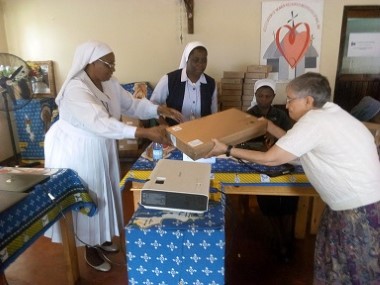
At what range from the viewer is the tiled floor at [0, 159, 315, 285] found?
1.98 meters

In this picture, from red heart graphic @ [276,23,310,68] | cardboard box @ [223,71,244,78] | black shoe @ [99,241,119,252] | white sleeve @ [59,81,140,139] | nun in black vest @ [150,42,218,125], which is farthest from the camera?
red heart graphic @ [276,23,310,68]

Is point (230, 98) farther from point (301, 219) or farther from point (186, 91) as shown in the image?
point (301, 219)

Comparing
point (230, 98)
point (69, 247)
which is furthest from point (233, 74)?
point (69, 247)

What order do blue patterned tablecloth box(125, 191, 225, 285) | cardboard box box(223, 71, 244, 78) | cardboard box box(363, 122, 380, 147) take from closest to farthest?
blue patterned tablecloth box(125, 191, 225, 285)
cardboard box box(363, 122, 380, 147)
cardboard box box(223, 71, 244, 78)

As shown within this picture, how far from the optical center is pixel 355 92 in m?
4.02

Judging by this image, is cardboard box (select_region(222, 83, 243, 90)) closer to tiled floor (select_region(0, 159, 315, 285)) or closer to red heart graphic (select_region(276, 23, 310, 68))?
red heart graphic (select_region(276, 23, 310, 68))

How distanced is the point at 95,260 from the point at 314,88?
178 centimetres

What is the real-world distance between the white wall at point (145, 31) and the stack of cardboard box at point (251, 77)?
30 centimetres

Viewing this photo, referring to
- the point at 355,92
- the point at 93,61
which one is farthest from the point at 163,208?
the point at 355,92

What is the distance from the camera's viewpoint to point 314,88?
1.30m

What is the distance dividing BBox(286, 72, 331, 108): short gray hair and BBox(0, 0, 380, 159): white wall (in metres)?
2.77

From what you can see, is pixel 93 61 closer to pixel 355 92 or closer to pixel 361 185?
pixel 361 185

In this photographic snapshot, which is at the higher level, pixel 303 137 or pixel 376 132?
pixel 303 137

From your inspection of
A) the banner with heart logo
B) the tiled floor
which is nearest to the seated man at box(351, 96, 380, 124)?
the tiled floor
